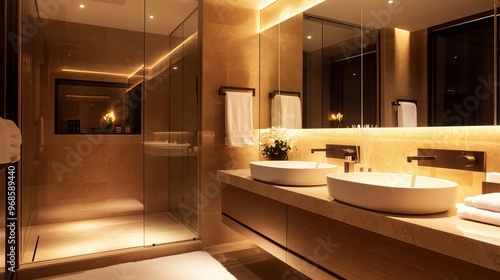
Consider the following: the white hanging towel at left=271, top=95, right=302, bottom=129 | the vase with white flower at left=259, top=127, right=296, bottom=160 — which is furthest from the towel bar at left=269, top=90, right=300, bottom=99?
the vase with white flower at left=259, top=127, right=296, bottom=160

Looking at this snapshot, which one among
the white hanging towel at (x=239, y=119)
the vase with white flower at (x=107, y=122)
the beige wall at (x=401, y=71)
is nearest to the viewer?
the beige wall at (x=401, y=71)

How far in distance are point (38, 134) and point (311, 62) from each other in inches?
102

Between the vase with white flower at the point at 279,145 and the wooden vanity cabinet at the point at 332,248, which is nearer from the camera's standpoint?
the wooden vanity cabinet at the point at 332,248

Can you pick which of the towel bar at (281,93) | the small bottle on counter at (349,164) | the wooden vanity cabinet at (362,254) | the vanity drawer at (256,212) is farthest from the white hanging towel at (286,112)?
the wooden vanity cabinet at (362,254)

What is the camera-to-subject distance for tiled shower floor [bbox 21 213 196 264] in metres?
2.73

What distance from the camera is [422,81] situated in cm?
178

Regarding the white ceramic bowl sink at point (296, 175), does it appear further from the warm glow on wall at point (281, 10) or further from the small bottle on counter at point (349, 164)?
the warm glow on wall at point (281, 10)

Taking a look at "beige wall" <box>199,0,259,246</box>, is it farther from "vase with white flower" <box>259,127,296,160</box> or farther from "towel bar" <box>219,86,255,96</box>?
"vase with white flower" <box>259,127,296,160</box>

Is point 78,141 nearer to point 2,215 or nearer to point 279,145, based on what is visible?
point 2,215

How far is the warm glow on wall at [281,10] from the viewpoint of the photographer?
2723 mm

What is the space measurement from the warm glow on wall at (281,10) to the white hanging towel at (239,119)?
757mm

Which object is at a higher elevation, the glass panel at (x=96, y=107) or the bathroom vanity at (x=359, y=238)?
the glass panel at (x=96, y=107)

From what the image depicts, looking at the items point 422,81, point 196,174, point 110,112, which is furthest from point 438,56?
point 110,112

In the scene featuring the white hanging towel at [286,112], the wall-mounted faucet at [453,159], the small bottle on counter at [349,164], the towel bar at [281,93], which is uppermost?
the towel bar at [281,93]
